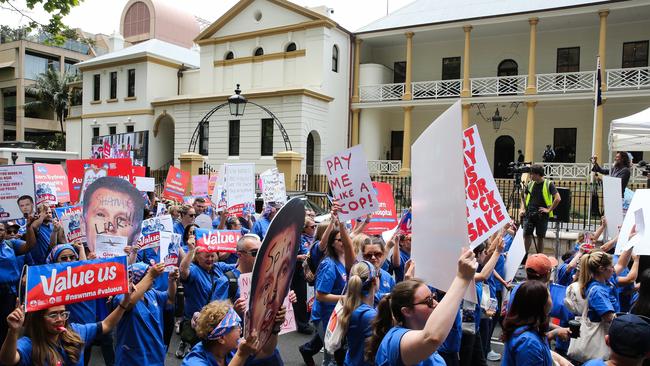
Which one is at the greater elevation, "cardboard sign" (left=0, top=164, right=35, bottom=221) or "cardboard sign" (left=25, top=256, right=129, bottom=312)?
"cardboard sign" (left=0, top=164, right=35, bottom=221)

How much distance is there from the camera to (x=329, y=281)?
15.4 ft

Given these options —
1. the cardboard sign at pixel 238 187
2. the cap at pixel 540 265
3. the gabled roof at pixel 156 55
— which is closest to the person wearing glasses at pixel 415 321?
the cap at pixel 540 265

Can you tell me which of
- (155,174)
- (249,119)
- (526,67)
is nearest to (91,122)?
(155,174)

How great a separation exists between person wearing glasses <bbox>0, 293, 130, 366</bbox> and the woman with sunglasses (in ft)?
5.63

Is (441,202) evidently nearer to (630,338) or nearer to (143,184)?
(630,338)

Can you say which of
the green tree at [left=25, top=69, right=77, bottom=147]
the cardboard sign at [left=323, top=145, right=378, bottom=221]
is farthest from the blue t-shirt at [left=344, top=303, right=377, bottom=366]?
the green tree at [left=25, top=69, right=77, bottom=147]

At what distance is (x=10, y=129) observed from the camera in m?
50.9

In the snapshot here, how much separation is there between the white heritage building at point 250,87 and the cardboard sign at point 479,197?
826 inches

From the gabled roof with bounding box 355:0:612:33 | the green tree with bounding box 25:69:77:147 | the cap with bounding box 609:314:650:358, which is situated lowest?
the cap with bounding box 609:314:650:358

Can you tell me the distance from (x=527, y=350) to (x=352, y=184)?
3575 mm

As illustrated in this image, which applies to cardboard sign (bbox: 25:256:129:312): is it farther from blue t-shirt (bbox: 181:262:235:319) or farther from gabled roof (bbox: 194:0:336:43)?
gabled roof (bbox: 194:0:336:43)

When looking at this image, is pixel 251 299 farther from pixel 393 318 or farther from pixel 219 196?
pixel 219 196

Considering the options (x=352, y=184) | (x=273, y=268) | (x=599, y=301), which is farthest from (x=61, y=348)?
(x=599, y=301)

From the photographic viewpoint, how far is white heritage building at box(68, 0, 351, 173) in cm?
2572
